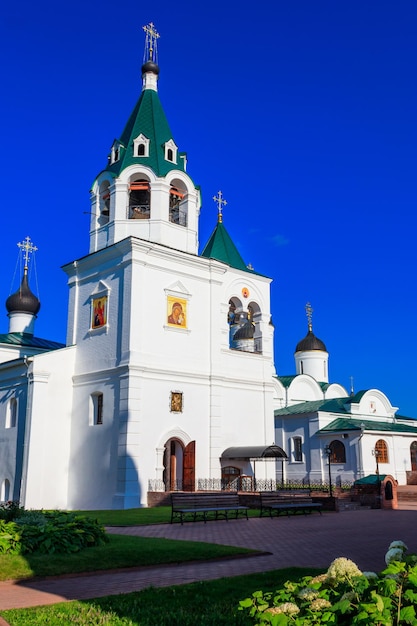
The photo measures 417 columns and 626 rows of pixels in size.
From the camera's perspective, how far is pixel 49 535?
908 centimetres

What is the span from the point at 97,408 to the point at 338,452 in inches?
542

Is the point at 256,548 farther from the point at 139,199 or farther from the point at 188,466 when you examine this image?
the point at 139,199

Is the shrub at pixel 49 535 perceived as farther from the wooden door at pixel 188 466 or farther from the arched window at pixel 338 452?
the arched window at pixel 338 452

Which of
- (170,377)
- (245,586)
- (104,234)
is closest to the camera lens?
(245,586)

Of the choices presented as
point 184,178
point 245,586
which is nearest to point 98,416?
point 184,178

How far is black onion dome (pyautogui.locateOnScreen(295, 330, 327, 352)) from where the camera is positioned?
40.7 m

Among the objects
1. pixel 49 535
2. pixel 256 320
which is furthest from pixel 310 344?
pixel 49 535

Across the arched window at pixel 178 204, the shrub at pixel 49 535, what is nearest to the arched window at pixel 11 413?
the arched window at pixel 178 204

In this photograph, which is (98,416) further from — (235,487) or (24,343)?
(24,343)

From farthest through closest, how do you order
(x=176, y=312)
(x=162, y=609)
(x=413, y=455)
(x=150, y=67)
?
(x=413, y=455) < (x=150, y=67) < (x=176, y=312) < (x=162, y=609)

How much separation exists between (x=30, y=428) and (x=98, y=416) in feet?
8.04

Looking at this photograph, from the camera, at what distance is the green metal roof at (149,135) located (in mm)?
23703

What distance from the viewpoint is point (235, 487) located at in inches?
914

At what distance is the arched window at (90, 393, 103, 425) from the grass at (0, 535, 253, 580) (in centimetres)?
1219
